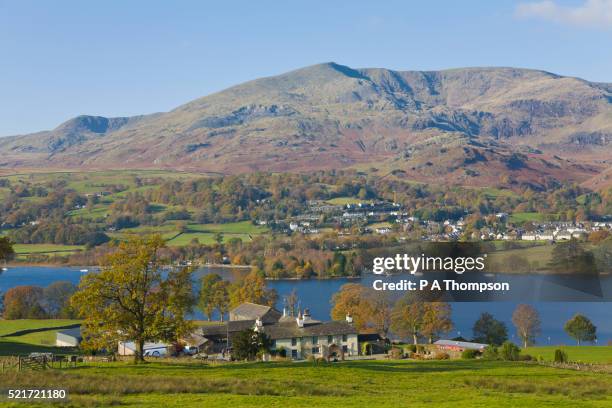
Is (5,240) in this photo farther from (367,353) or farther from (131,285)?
(367,353)

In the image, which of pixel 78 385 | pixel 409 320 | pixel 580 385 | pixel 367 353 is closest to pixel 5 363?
pixel 78 385

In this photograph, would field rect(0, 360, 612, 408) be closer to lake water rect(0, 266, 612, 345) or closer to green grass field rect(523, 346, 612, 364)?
green grass field rect(523, 346, 612, 364)

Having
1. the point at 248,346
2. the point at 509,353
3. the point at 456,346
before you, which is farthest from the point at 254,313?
the point at 509,353

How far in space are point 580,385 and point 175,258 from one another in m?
124

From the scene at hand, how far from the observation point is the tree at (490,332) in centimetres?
6712

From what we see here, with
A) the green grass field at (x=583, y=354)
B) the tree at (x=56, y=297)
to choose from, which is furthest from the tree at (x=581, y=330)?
the tree at (x=56, y=297)

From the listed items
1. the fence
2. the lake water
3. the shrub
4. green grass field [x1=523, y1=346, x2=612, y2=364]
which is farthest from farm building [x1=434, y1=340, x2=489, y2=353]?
the fence

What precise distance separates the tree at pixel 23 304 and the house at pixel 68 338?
74.6 ft

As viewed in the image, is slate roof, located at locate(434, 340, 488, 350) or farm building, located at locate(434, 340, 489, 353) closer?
farm building, located at locate(434, 340, 489, 353)

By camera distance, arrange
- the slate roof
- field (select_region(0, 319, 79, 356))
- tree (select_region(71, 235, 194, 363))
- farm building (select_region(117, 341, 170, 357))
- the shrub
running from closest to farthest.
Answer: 1. tree (select_region(71, 235, 194, 363))
2. the shrub
3. farm building (select_region(117, 341, 170, 357))
4. the slate roof
5. field (select_region(0, 319, 79, 356))

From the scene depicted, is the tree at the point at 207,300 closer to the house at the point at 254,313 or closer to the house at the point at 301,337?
the house at the point at 254,313

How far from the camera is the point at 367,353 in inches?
2247

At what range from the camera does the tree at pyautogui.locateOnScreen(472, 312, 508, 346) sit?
67125 mm

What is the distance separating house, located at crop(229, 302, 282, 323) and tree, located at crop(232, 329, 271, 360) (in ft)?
67.9
